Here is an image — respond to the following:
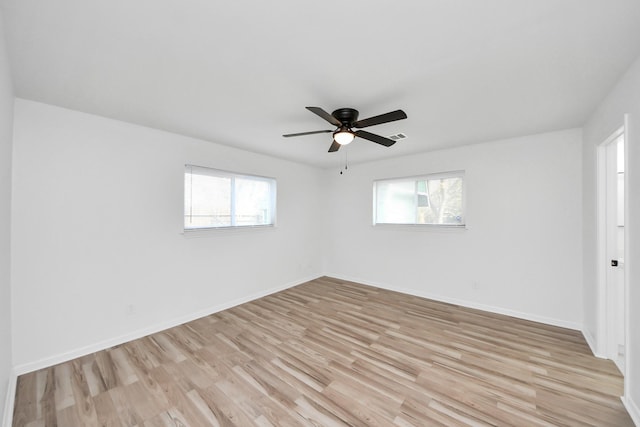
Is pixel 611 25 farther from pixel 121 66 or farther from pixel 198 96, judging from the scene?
pixel 121 66

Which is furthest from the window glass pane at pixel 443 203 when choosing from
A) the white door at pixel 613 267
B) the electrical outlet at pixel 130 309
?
the electrical outlet at pixel 130 309

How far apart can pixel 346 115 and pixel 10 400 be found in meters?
3.35

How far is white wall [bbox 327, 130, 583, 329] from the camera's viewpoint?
2.99 meters

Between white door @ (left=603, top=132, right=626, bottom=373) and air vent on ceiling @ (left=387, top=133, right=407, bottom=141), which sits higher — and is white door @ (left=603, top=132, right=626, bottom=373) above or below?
below

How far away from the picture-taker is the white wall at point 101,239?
2.18 meters

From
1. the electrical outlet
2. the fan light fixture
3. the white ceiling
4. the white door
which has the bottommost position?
the electrical outlet

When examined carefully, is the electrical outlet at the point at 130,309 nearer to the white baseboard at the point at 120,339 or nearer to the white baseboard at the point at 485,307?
the white baseboard at the point at 120,339

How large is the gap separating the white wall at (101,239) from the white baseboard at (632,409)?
3950 millimetres

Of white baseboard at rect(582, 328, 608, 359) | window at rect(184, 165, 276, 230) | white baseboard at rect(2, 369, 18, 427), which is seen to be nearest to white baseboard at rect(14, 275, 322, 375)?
white baseboard at rect(2, 369, 18, 427)

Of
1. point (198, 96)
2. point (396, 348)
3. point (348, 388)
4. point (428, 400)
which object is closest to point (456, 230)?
point (396, 348)

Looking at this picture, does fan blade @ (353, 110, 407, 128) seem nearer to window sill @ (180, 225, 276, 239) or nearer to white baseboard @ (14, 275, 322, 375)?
window sill @ (180, 225, 276, 239)

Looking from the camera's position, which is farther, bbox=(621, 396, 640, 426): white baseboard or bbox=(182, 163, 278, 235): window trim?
bbox=(182, 163, 278, 235): window trim

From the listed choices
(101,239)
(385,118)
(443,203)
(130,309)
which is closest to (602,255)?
(443,203)

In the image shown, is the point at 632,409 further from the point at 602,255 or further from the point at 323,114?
the point at 323,114
